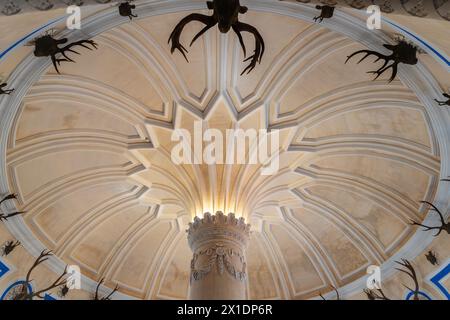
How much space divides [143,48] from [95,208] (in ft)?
20.0

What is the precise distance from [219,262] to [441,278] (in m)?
6.79

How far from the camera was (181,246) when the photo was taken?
17.1 metres

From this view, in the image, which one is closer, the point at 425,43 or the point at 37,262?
the point at 425,43

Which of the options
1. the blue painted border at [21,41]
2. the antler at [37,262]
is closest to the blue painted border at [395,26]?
the blue painted border at [21,41]

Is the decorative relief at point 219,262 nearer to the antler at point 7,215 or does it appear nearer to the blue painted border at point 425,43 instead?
the antler at point 7,215

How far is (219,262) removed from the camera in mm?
10797

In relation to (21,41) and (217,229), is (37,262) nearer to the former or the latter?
(217,229)

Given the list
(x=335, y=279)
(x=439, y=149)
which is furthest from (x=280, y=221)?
(x=439, y=149)

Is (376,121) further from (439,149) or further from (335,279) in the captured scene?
(335,279)

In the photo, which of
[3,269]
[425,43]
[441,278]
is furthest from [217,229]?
[441,278]

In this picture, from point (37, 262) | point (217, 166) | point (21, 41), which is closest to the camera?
point (21, 41)
